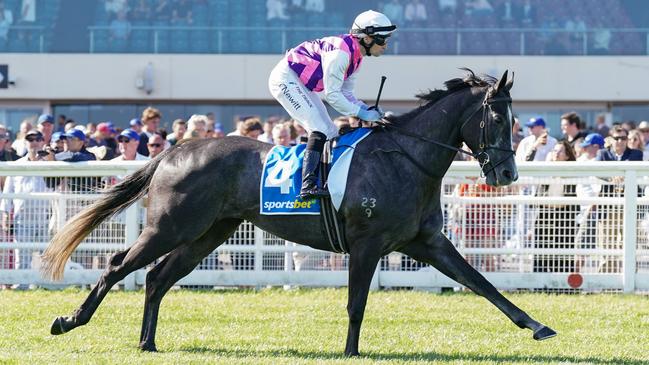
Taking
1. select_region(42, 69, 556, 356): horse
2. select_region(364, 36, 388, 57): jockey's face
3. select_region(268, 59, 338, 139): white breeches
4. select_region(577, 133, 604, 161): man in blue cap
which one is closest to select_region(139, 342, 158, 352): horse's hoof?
select_region(42, 69, 556, 356): horse

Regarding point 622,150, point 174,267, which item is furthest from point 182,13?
point 174,267

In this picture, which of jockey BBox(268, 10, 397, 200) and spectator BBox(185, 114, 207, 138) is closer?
jockey BBox(268, 10, 397, 200)

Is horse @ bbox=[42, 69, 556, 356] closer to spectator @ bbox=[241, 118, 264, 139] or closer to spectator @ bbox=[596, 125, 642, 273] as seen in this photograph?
spectator @ bbox=[596, 125, 642, 273]

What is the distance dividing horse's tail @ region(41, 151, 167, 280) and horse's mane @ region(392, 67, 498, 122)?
1.63 meters

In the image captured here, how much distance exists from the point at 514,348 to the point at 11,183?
16.8 feet

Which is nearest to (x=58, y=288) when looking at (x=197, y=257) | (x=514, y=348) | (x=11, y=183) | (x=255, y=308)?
(x=11, y=183)

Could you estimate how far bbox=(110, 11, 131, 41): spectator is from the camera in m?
21.7

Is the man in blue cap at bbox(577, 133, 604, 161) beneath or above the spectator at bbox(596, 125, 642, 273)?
above

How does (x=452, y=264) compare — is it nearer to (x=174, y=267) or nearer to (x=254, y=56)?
(x=174, y=267)

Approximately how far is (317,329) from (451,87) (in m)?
1.95

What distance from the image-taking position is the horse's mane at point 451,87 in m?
6.87

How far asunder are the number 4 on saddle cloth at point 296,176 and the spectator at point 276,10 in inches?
Answer: 589

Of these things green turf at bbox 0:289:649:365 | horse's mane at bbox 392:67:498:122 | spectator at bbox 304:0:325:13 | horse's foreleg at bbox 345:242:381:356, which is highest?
spectator at bbox 304:0:325:13

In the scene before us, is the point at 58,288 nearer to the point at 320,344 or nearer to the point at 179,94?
the point at 320,344
